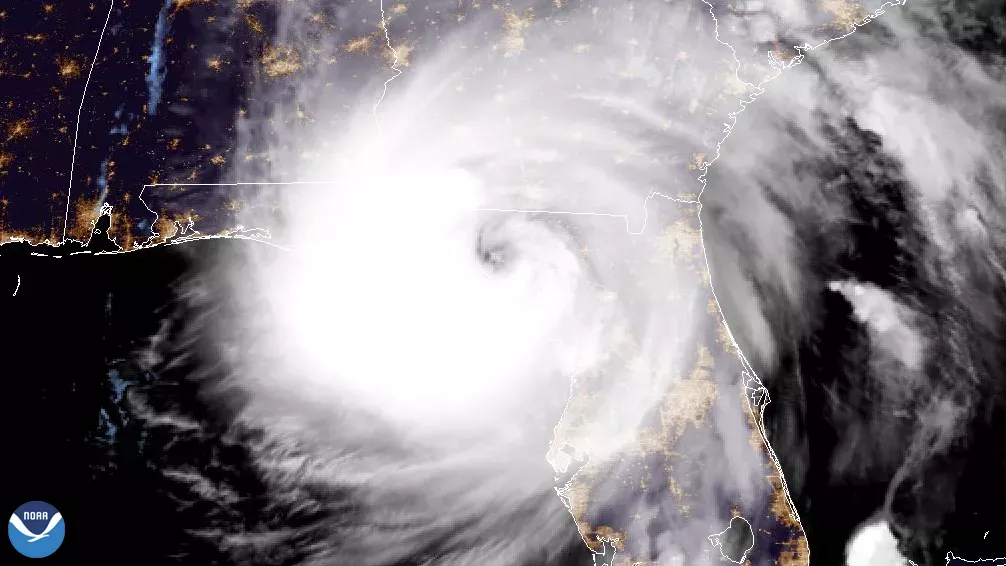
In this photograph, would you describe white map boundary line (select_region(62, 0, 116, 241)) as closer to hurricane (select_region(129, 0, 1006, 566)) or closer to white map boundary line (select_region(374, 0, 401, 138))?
hurricane (select_region(129, 0, 1006, 566))

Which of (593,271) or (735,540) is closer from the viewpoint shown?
(735,540)

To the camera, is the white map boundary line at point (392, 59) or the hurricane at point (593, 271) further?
the white map boundary line at point (392, 59)

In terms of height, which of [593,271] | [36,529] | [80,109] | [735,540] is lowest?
[735,540]

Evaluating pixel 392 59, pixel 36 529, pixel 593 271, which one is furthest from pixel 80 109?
pixel 593 271

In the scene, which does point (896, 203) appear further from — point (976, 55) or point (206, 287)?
point (206, 287)

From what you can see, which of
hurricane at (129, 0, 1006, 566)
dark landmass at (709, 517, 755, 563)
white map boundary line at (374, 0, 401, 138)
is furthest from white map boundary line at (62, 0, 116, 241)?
dark landmass at (709, 517, 755, 563)

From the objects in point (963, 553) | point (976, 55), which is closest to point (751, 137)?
point (976, 55)

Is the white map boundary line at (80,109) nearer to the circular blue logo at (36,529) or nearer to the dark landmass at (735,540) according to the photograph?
the circular blue logo at (36,529)

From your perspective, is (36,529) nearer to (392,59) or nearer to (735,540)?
(392,59)

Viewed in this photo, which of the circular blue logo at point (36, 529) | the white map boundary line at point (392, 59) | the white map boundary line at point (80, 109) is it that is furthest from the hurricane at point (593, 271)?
the white map boundary line at point (80, 109)
